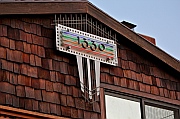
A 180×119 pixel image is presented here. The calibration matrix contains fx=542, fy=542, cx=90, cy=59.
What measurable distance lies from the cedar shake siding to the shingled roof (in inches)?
0.9

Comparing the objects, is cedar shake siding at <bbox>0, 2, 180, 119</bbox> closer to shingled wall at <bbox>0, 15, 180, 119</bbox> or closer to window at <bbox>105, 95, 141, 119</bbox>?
shingled wall at <bbox>0, 15, 180, 119</bbox>

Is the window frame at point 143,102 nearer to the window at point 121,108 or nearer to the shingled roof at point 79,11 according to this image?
the window at point 121,108

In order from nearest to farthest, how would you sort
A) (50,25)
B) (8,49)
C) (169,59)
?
(8,49) < (50,25) < (169,59)

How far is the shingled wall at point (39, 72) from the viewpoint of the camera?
736 centimetres

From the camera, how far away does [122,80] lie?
8789 mm

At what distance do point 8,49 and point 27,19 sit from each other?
66 centimetres

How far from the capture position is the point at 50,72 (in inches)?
310

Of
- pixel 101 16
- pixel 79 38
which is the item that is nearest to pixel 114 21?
pixel 101 16

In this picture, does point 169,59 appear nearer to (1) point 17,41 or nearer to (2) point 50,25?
(2) point 50,25

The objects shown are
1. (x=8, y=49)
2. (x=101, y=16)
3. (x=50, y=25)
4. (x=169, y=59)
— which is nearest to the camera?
(x=8, y=49)

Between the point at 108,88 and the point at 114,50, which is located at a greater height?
the point at 114,50

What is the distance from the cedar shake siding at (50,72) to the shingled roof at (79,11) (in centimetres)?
2

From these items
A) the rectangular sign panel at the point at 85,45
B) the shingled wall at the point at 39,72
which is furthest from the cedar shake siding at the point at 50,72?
the rectangular sign panel at the point at 85,45

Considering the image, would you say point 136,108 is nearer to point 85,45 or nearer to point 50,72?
point 85,45
